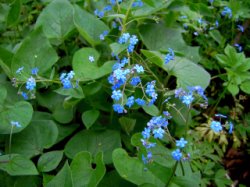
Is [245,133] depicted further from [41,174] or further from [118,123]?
[41,174]

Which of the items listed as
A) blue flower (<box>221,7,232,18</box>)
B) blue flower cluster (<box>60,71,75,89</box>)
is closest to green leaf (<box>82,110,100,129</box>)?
blue flower cluster (<box>60,71,75,89</box>)

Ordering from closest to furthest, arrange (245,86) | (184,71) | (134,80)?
(134,80)
(184,71)
(245,86)

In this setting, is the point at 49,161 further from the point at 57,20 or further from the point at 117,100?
the point at 57,20

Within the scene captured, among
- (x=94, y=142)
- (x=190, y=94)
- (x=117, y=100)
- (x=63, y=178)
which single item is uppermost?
(x=190, y=94)

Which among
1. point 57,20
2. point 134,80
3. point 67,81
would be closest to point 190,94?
point 134,80

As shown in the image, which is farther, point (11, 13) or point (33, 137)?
point (11, 13)

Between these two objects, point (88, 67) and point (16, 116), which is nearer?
point (16, 116)

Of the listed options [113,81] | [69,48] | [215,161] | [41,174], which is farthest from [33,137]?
[215,161]
